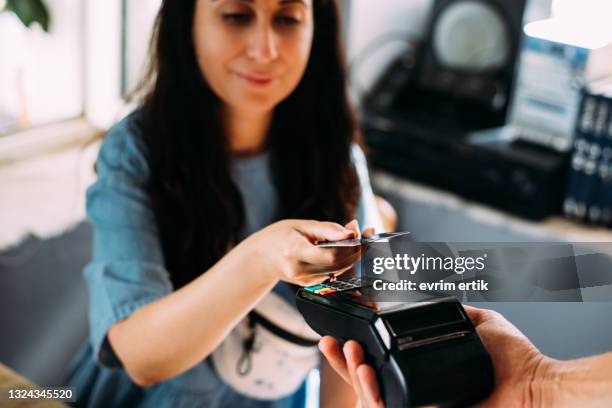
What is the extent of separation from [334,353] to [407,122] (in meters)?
1.05

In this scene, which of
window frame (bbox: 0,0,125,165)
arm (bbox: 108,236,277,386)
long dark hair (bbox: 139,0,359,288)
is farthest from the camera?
window frame (bbox: 0,0,125,165)

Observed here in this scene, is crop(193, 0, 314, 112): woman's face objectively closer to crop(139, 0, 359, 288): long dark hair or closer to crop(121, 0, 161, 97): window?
crop(139, 0, 359, 288): long dark hair

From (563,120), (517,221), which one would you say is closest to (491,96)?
(563,120)

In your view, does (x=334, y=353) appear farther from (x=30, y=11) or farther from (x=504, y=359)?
(x=30, y=11)

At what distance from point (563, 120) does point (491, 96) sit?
18 cm

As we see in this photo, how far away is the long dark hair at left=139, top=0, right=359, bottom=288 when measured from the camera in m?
0.69

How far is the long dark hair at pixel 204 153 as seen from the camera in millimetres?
688

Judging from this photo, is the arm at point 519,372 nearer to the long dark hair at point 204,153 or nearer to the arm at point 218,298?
the arm at point 218,298

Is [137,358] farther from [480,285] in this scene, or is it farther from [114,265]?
[480,285]

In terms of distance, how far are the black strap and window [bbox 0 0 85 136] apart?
0.48 m

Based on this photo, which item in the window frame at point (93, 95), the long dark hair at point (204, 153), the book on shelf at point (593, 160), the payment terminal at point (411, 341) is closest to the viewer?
the payment terminal at point (411, 341)

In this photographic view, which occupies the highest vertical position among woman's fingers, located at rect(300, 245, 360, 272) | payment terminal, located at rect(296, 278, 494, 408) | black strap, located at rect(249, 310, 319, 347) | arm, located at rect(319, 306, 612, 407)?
woman's fingers, located at rect(300, 245, 360, 272)

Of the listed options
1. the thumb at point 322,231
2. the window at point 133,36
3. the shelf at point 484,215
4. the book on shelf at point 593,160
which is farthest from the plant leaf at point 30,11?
the book on shelf at point 593,160

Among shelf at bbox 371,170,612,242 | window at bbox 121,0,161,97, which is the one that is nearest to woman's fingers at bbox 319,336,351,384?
window at bbox 121,0,161,97
